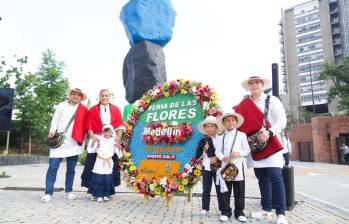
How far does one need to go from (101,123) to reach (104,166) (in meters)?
0.73

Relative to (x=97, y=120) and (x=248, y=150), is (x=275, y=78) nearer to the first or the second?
(x=248, y=150)

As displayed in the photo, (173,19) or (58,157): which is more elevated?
(173,19)

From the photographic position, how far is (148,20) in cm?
1087

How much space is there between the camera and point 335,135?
21516mm

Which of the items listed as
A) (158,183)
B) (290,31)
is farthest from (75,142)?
(290,31)

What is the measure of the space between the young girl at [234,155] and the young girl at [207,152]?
0.14 metres

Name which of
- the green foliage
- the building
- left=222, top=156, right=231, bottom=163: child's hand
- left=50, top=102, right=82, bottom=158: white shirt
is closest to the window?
the building

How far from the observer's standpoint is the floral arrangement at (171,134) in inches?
189

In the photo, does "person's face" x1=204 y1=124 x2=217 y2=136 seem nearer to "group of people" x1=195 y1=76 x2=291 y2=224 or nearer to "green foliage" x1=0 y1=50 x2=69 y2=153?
"group of people" x1=195 y1=76 x2=291 y2=224

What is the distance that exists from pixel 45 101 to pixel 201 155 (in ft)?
60.2

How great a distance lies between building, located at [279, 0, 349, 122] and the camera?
2164 inches

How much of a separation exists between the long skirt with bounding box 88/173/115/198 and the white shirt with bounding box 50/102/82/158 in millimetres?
570

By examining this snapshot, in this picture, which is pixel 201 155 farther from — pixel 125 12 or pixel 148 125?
pixel 125 12

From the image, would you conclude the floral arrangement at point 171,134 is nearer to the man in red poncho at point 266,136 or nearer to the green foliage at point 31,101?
the man in red poncho at point 266,136
